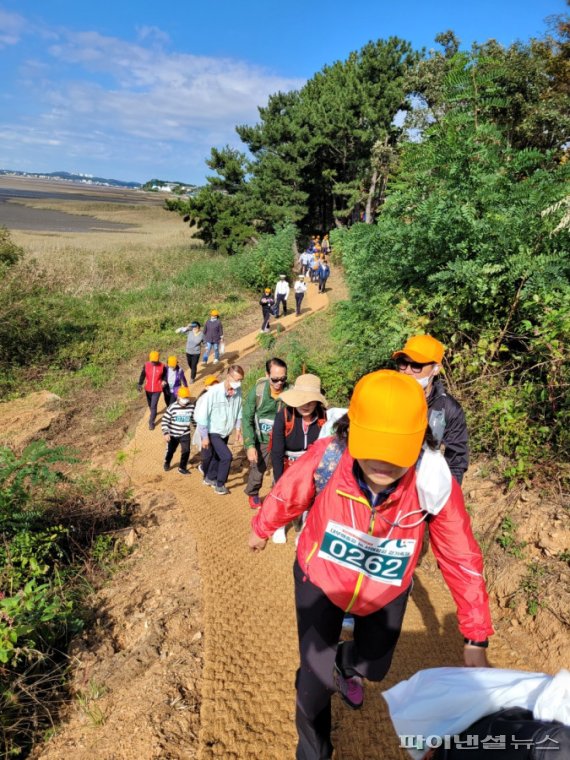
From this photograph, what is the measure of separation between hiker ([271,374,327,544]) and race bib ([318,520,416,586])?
1714mm

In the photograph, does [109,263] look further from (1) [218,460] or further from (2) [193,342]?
(1) [218,460]

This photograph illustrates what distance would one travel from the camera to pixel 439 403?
330cm

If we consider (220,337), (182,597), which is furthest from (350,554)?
(220,337)

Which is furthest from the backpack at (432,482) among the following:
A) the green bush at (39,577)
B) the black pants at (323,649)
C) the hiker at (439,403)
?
the green bush at (39,577)

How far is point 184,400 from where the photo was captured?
660 cm

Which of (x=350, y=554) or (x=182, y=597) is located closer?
(x=350, y=554)

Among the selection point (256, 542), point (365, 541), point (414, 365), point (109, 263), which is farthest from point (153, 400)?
point (109, 263)

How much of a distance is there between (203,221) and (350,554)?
28.6 m

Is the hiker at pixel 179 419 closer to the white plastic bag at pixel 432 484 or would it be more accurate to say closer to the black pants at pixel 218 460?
the black pants at pixel 218 460

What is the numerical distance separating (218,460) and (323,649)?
4234 mm

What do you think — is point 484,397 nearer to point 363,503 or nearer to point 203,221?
point 363,503

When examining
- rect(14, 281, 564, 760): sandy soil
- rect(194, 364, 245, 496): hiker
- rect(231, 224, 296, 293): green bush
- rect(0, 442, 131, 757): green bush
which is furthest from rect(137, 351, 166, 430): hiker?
rect(231, 224, 296, 293): green bush

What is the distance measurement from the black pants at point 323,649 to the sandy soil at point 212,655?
621 mm

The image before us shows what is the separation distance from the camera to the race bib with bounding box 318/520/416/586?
78.8 inches
